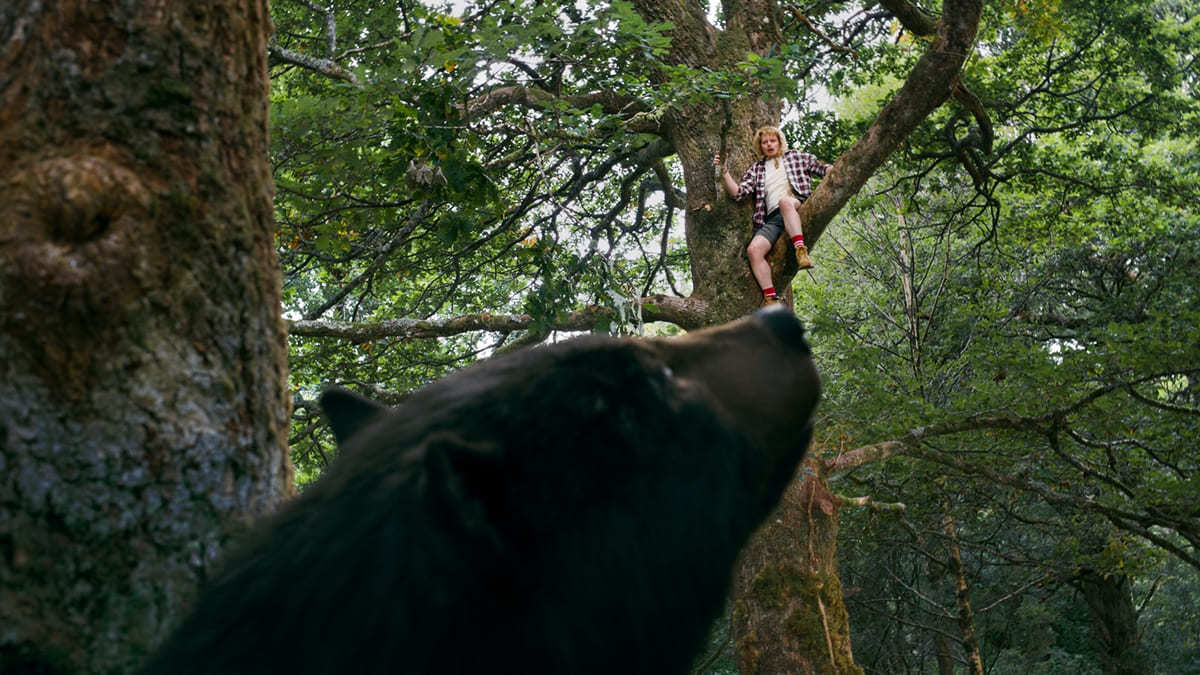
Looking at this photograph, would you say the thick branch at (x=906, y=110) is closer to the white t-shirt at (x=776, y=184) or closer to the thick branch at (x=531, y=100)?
the white t-shirt at (x=776, y=184)

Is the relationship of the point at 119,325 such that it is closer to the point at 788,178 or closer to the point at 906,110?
the point at 906,110

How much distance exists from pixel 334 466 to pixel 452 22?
4.01 metres

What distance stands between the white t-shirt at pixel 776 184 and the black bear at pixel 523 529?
5055 millimetres

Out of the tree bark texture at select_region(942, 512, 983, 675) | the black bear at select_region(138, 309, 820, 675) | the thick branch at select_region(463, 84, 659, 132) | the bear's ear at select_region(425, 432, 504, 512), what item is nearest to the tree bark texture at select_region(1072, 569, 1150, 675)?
the tree bark texture at select_region(942, 512, 983, 675)

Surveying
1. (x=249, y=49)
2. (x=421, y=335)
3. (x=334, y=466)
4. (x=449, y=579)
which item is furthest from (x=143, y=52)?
(x=421, y=335)

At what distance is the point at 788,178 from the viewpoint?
652 cm

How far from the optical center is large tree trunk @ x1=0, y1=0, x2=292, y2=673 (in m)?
1.31

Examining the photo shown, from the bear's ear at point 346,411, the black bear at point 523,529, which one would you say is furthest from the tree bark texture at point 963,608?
the bear's ear at point 346,411

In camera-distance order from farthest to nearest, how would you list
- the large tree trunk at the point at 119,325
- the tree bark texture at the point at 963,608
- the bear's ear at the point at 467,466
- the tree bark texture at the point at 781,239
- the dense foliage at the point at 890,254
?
the tree bark texture at the point at 963,608
the tree bark texture at the point at 781,239
the dense foliage at the point at 890,254
the large tree trunk at the point at 119,325
the bear's ear at the point at 467,466

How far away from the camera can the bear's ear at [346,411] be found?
5.36 ft

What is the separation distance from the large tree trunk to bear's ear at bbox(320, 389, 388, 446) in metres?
0.14

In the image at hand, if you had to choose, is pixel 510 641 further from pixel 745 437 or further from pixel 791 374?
pixel 791 374

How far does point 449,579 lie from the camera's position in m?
1.02

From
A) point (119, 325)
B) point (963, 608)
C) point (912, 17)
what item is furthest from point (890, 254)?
point (119, 325)
